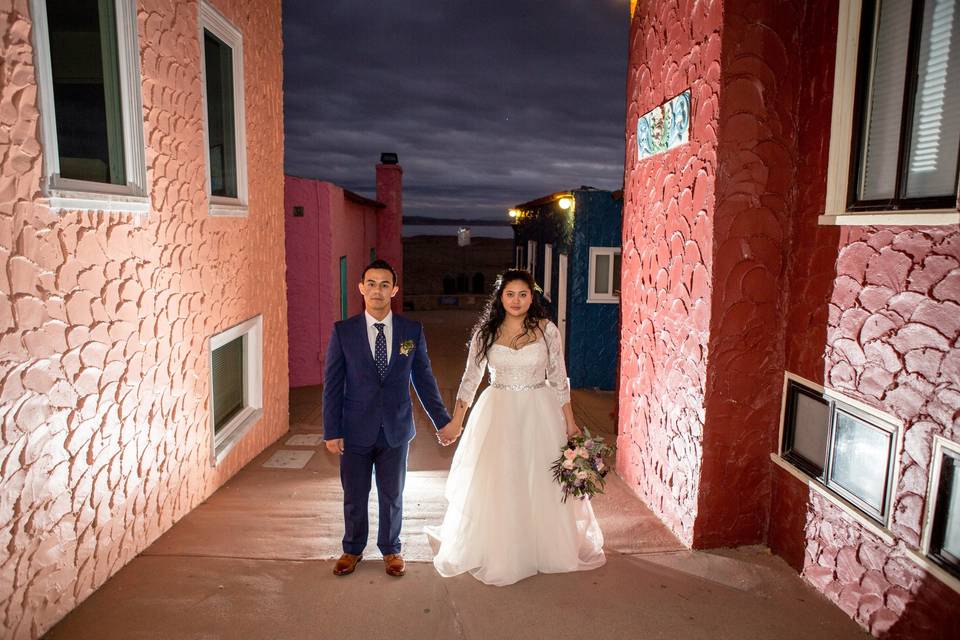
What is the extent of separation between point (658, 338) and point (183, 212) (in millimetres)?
4008

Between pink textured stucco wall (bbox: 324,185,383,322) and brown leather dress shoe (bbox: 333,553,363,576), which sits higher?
pink textured stucco wall (bbox: 324,185,383,322)

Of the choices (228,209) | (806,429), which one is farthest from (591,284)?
(806,429)

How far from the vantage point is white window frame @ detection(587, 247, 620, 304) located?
11102mm

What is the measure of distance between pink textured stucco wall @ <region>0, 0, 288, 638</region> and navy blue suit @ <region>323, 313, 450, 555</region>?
141 cm

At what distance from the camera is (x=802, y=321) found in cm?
409

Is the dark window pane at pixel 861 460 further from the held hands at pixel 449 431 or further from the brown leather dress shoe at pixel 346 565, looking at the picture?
the brown leather dress shoe at pixel 346 565

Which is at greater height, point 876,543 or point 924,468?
point 924,468

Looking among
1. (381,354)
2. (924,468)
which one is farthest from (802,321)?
(381,354)

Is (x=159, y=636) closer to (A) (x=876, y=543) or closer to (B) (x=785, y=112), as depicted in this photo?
(A) (x=876, y=543)

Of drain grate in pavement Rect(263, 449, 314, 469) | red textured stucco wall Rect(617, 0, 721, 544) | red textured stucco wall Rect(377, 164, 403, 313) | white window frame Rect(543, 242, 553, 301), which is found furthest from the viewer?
red textured stucco wall Rect(377, 164, 403, 313)

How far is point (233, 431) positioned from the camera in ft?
20.6

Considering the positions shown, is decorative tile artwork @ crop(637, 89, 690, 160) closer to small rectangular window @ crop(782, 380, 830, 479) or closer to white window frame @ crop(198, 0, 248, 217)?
small rectangular window @ crop(782, 380, 830, 479)

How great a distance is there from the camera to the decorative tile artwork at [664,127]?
4.55m

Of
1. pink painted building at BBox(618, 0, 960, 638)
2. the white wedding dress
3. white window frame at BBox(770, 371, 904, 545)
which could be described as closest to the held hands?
the white wedding dress
